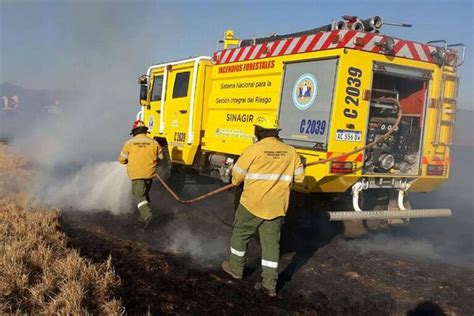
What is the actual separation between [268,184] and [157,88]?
5636 millimetres

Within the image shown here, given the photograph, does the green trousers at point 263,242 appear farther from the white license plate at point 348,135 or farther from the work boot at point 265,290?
the white license plate at point 348,135

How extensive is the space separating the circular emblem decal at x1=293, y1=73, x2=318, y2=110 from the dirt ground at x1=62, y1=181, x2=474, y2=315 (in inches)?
66.9

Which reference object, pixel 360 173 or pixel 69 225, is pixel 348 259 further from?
pixel 69 225

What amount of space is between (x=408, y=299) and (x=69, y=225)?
466 cm

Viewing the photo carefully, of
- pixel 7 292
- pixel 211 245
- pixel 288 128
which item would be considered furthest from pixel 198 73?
pixel 7 292

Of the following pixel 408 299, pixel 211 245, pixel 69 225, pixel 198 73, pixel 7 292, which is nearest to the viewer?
pixel 7 292

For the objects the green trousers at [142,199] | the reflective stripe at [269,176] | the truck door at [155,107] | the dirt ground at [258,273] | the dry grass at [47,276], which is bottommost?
the dirt ground at [258,273]

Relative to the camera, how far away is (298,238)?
696 cm

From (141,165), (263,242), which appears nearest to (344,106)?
(263,242)

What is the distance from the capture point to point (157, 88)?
31.7 feet

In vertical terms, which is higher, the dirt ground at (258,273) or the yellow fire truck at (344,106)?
the yellow fire truck at (344,106)

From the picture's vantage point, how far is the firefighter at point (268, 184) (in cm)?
463

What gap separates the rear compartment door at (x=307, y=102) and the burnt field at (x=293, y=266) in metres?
1.36

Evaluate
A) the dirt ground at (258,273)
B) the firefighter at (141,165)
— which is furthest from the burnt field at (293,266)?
the firefighter at (141,165)
